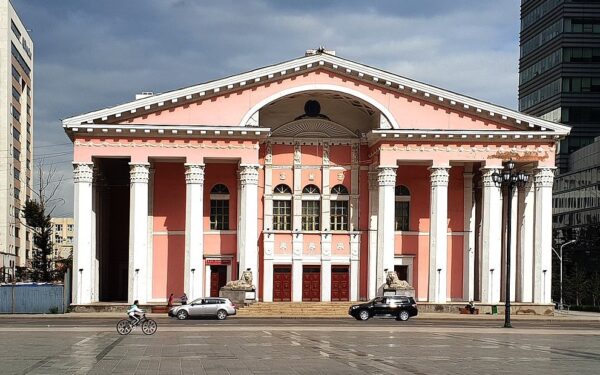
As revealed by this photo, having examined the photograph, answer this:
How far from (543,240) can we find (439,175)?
776 centimetres

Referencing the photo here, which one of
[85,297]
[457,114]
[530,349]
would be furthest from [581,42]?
[530,349]

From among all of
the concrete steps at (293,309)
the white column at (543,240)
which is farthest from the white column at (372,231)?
the white column at (543,240)

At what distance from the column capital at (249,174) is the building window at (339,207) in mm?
6905

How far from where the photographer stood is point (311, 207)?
62.4m

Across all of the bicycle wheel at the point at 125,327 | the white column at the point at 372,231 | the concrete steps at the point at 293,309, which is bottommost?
the concrete steps at the point at 293,309

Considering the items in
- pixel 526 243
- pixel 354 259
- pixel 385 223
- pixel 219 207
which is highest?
pixel 219 207

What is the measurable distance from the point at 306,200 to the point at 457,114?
1155cm

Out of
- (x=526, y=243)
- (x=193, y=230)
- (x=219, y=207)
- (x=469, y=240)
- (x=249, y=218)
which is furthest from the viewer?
(x=469, y=240)

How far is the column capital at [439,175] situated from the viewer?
192 feet

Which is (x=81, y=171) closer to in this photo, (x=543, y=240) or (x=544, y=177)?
(x=544, y=177)

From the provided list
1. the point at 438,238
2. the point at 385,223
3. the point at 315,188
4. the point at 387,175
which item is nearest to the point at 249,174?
the point at 315,188

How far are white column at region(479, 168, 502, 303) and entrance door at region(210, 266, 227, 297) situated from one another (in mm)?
16724

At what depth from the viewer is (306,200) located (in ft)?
204

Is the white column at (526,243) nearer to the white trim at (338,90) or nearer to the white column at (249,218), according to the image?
the white trim at (338,90)
